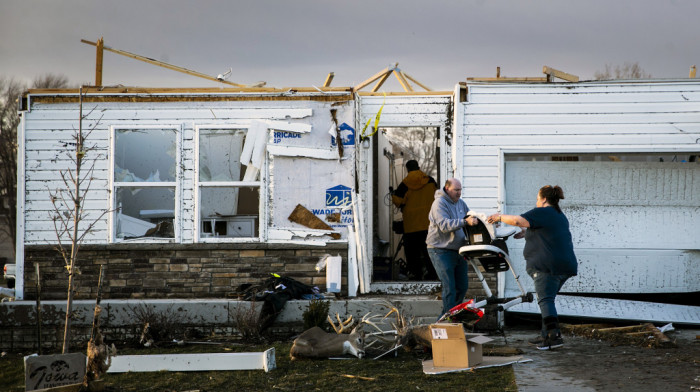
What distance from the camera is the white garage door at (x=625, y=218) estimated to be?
35.2 feet

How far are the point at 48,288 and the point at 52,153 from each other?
1.85 meters

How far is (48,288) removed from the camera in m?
10.6

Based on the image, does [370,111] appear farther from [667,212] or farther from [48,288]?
[48,288]

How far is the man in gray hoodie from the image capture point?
8641 millimetres

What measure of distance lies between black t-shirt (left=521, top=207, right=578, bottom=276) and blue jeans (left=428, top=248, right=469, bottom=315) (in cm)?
94

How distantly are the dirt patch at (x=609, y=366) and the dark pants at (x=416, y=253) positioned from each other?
2660 millimetres

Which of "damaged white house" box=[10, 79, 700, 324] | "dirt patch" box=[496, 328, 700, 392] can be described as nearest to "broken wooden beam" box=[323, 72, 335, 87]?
"damaged white house" box=[10, 79, 700, 324]

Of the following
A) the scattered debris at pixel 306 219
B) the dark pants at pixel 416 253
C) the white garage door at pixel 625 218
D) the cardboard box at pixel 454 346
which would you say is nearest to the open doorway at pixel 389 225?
the dark pants at pixel 416 253

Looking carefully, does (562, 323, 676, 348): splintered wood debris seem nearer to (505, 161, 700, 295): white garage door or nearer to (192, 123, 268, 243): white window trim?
(505, 161, 700, 295): white garage door

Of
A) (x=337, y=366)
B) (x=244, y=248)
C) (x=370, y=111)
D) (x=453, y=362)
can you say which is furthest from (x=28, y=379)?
(x=370, y=111)

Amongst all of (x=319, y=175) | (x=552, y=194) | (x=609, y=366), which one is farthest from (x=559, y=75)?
(x=609, y=366)

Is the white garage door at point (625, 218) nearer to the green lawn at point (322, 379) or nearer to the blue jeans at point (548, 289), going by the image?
the blue jeans at point (548, 289)

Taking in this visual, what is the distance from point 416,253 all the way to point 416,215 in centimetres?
59

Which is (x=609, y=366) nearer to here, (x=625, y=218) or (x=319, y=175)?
(x=625, y=218)
